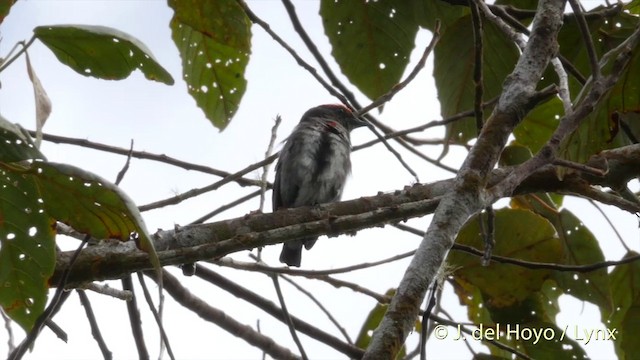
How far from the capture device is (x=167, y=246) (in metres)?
2.81

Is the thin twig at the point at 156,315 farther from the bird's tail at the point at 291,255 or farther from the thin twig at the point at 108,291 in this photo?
the bird's tail at the point at 291,255

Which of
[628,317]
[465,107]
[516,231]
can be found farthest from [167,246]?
[628,317]

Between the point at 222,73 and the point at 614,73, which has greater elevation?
the point at 222,73

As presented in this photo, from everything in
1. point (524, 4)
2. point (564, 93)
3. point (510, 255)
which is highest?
point (524, 4)

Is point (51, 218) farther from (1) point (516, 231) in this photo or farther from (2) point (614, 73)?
(1) point (516, 231)

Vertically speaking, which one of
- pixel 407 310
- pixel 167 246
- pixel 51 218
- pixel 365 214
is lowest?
pixel 407 310

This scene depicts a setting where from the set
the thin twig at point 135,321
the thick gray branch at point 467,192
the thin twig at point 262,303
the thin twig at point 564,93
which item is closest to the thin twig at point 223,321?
the thin twig at point 262,303

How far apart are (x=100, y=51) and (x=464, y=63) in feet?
4.45

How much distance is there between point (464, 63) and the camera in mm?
3025

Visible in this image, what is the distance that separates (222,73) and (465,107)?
92cm

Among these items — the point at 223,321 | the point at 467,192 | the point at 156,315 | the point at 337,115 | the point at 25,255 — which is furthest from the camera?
the point at 337,115

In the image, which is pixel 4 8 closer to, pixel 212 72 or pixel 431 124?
pixel 212 72

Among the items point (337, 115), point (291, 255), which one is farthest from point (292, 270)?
point (337, 115)

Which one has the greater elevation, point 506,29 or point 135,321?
point 506,29
